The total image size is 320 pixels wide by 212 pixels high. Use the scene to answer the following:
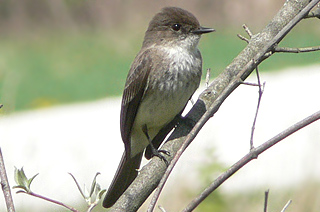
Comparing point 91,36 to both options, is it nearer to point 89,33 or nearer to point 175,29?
point 89,33

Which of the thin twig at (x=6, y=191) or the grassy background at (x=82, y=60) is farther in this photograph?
the grassy background at (x=82, y=60)

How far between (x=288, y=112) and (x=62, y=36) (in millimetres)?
8747

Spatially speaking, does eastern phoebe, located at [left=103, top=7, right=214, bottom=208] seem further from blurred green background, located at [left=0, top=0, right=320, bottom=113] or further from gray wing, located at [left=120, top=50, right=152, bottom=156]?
blurred green background, located at [left=0, top=0, right=320, bottom=113]

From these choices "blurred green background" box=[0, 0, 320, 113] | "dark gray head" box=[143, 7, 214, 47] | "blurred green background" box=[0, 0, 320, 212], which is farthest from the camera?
"blurred green background" box=[0, 0, 320, 113]

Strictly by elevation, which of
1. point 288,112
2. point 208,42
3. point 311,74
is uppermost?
point 208,42

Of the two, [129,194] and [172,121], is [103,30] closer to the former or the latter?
[172,121]

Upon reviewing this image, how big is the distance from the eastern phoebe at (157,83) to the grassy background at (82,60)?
619 centimetres

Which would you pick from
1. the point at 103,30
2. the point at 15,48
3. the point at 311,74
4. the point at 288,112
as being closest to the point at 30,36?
the point at 15,48

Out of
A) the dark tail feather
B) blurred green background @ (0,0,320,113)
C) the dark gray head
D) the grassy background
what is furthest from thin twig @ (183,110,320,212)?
blurred green background @ (0,0,320,113)

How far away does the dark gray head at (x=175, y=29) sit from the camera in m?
4.27

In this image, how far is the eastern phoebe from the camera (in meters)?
4.01

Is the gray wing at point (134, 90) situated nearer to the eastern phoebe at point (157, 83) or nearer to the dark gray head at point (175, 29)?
the eastern phoebe at point (157, 83)

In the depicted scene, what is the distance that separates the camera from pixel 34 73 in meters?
14.0

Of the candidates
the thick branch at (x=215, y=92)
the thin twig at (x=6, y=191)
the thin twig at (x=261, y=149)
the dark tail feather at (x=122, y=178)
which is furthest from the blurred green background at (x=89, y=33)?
the thin twig at (x=261, y=149)
